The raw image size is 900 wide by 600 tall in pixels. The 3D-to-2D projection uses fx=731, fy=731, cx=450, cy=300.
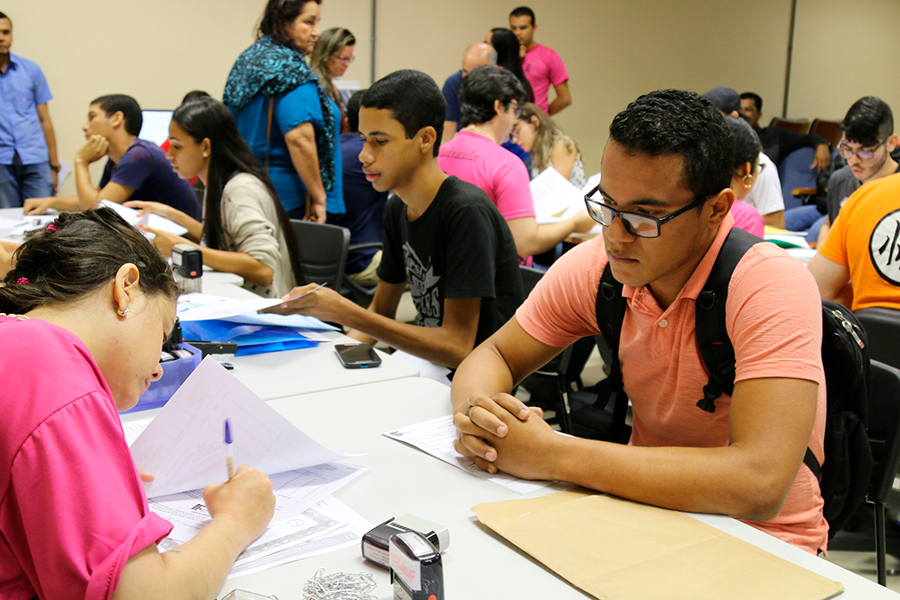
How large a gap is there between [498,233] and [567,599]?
4.52 feet

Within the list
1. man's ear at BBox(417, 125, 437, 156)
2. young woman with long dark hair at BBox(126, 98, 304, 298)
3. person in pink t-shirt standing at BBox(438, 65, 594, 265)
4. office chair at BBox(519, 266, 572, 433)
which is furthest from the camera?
person in pink t-shirt standing at BBox(438, 65, 594, 265)

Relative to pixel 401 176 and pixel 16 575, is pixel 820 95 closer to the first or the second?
pixel 401 176

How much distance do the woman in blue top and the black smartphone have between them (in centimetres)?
196

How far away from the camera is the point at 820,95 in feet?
30.3

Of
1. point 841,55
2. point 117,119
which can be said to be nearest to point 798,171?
point 841,55

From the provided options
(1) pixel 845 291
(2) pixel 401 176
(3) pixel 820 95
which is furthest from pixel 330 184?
(3) pixel 820 95

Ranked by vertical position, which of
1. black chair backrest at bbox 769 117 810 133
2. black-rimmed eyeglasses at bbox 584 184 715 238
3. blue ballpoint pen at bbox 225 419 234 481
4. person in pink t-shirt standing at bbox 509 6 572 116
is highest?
person in pink t-shirt standing at bbox 509 6 572 116

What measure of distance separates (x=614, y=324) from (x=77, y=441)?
971 mm

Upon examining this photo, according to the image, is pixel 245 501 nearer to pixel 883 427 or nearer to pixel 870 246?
pixel 883 427

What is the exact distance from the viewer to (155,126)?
198 inches

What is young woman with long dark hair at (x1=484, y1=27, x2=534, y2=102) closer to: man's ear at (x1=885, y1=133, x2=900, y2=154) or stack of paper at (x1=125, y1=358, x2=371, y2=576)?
man's ear at (x1=885, y1=133, x2=900, y2=154)

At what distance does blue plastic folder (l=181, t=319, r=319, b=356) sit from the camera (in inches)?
71.1

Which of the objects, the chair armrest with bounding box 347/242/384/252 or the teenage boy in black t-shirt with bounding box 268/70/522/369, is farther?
the chair armrest with bounding box 347/242/384/252

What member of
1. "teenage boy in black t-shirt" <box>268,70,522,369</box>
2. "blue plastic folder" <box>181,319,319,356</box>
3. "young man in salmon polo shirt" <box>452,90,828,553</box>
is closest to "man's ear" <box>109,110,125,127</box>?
"teenage boy in black t-shirt" <box>268,70,522,369</box>
